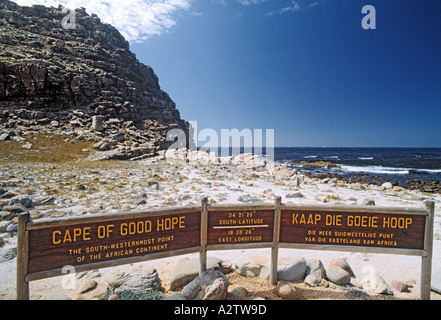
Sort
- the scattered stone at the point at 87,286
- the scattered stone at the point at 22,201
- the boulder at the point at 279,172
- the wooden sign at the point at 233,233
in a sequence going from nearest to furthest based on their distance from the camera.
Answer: the wooden sign at the point at 233,233 → the scattered stone at the point at 87,286 → the scattered stone at the point at 22,201 → the boulder at the point at 279,172

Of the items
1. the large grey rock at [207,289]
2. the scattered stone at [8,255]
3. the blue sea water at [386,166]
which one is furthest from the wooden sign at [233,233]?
the blue sea water at [386,166]

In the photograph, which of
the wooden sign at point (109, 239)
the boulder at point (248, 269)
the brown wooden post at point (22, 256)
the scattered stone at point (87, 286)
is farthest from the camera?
the boulder at point (248, 269)

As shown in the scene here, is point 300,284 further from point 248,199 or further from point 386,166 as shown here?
point 386,166

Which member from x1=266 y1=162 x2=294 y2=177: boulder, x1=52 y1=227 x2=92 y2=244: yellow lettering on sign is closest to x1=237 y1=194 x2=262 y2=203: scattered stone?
x1=52 y1=227 x2=92 y2=244: yellow lettering on sign

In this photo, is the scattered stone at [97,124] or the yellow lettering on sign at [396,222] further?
the scattered stone at [97,124]

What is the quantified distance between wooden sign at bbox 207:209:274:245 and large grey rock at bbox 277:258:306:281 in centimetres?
129

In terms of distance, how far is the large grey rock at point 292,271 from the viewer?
5.10m

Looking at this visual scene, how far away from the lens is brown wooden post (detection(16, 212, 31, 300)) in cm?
316

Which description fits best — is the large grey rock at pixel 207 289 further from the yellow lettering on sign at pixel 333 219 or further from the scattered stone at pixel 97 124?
the scattered stone at pixel 97 124

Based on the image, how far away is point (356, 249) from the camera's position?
431cm

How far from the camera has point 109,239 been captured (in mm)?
3773

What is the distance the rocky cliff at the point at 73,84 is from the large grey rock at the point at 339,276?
3136cm
